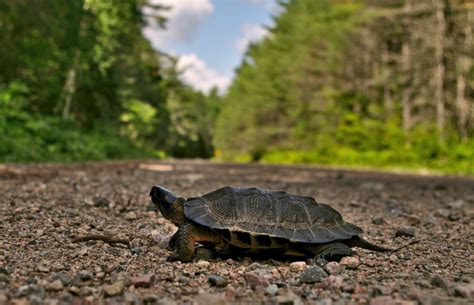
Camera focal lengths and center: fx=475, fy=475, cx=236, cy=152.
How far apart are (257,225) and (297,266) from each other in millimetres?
410

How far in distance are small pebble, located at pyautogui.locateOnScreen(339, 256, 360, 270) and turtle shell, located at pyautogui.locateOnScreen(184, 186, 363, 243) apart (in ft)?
0.55

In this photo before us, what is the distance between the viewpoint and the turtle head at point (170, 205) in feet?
12.2

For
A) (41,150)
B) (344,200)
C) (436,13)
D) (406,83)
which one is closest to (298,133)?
(406,83)

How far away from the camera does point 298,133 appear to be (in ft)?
135

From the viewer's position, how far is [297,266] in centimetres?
334

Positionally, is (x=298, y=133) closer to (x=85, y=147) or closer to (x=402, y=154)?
(x=402, y=154)

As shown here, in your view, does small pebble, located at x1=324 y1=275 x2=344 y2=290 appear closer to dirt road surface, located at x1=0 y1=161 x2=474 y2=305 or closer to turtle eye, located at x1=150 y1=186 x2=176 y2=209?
dirt road surface, located at x1=0 y1=161 x2=474 y2=305

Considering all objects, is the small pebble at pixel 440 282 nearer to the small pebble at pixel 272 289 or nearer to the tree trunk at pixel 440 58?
the small pebble at pixel 272 289

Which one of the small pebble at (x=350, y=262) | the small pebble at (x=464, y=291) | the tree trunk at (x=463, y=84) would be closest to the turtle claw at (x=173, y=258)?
the small pebble at (x=350, y=262)

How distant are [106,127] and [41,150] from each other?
38.4ft

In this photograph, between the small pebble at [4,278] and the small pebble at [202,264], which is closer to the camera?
the small pebble at [4,278]

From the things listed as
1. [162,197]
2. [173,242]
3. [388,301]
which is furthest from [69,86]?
[388,301]

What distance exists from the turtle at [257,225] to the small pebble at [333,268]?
154mm

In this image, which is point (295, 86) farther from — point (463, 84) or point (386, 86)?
point (463, 84)
